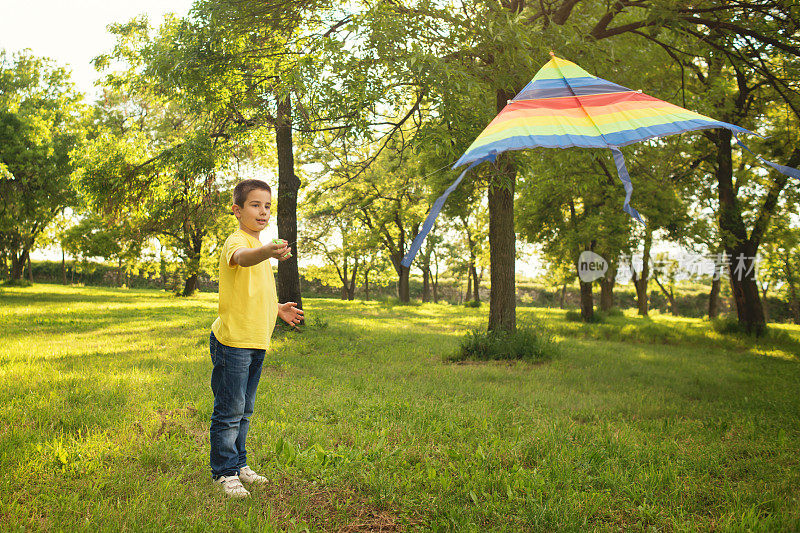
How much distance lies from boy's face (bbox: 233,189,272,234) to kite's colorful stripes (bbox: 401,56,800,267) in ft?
4.33

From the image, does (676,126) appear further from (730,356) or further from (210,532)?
(730,356)

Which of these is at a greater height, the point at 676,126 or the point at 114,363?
the point at 676,126

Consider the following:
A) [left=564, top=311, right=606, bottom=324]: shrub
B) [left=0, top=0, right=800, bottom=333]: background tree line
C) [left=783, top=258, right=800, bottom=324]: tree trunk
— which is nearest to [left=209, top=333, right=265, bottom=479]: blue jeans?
[left=0, top=0, right=800, bottom=333]: background tree line

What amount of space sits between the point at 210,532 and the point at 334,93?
22.5 feet

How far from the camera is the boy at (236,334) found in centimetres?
327

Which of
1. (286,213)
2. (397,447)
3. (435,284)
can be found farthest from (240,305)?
(435,284)

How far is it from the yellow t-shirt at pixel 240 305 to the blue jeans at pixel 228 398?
85 millimetres

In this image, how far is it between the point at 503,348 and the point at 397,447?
5.87 m

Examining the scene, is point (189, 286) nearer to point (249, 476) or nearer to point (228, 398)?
point (249, 476)

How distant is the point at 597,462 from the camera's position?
13.8ft

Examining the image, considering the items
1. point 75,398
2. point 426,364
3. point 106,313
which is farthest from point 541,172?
point 106,313

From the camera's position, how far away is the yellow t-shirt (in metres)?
3.25

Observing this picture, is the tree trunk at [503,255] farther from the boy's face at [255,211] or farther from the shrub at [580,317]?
the shrub at [580,317]

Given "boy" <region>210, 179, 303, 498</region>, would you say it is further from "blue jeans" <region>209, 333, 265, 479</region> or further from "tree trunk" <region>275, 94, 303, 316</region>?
"tree trunk" <region>275, 94, 303, 316</region>
